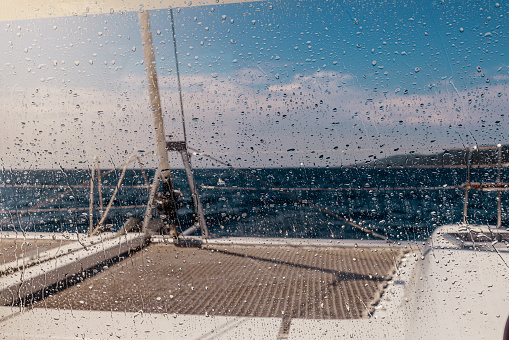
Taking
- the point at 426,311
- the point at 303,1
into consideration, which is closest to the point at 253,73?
the point at 303,1

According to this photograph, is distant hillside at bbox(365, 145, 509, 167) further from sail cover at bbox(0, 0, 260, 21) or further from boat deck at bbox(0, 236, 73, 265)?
boat deck at bbox(0, 236, 73, 265)

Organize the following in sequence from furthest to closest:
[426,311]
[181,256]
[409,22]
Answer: [181,256] < [409,22] < [426,311]

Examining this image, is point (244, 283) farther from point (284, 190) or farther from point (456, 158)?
point (456, 158)

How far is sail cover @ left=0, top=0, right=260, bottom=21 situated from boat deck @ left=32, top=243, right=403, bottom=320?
3.02ft

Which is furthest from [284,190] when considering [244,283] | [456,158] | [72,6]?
[72,6]

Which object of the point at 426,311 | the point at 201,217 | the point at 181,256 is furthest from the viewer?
the point at 201,217

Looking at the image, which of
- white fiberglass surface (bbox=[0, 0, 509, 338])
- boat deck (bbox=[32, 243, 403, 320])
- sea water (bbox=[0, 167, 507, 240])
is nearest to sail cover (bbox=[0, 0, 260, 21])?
white fiberglass surface (bbox=[0, 0, 509, 338])

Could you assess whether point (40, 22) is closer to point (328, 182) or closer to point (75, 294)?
point (75, 294)

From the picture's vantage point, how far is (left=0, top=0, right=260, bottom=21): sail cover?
967 mm

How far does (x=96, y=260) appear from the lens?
1.27m

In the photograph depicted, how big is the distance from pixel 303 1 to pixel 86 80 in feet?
2.65

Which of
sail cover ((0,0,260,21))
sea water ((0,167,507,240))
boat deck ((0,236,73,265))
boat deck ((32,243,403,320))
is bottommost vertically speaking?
boat deck ((32,243,403,320))

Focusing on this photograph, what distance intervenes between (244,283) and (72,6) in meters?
1.09

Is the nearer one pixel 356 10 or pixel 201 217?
pixel 356 10
